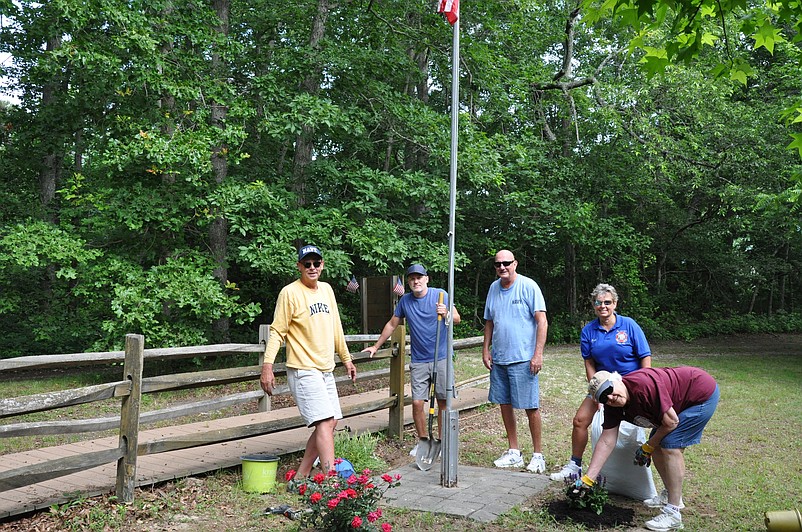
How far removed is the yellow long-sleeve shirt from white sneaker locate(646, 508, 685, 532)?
2482 mm

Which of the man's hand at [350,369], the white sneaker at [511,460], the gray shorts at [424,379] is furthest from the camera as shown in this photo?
the gray shorts at [424,379]

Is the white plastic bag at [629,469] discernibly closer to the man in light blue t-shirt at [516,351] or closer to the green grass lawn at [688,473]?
the green grass lawn at [688,473]

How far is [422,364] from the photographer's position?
21.9ft

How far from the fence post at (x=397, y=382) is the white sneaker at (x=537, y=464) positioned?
1.70 meters

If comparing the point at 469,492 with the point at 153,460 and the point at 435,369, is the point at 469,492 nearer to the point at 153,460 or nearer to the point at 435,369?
the point at 435,369

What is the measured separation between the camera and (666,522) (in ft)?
15.0

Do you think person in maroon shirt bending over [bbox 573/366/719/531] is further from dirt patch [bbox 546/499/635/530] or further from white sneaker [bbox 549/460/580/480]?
white sneaker [bbox 549/460/580/480]

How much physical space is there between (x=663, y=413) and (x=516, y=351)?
179 cm

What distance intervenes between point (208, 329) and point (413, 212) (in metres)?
5.81

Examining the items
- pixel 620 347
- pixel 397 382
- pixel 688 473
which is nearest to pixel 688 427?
pixel 620 347

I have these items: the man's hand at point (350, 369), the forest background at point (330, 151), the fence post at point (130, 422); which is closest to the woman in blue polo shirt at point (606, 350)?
the forest background at point (330, 151)

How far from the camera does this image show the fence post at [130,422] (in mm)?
4957

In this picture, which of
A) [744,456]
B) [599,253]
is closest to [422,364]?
[744,456]

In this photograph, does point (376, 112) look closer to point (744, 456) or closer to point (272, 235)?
point (272, 235)
